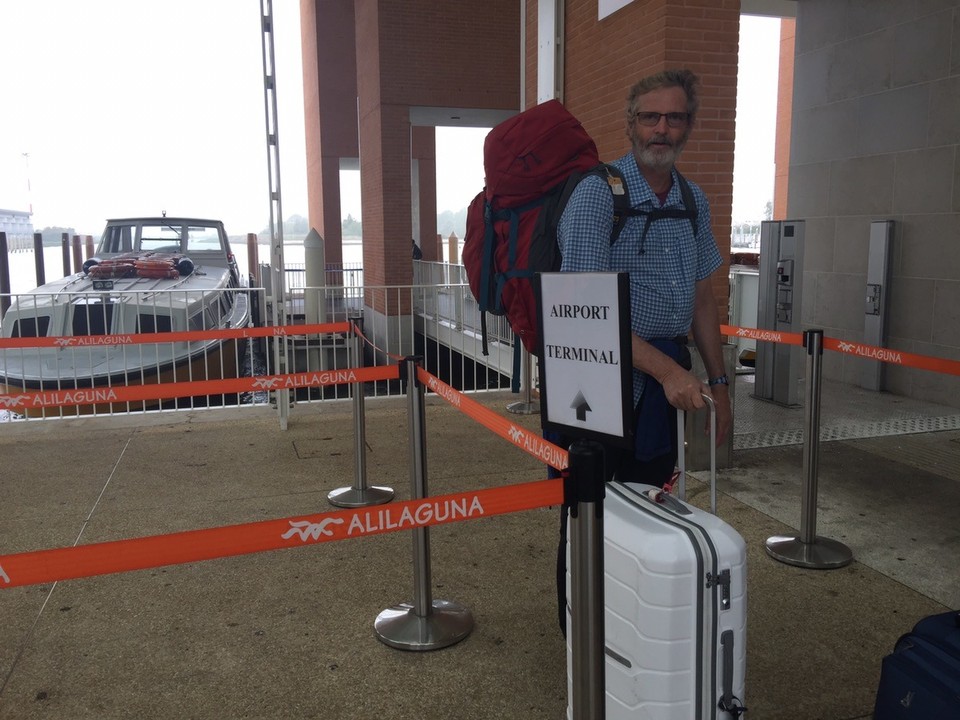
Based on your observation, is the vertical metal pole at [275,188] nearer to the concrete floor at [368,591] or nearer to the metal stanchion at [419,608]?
the concrete floor at [368,591]

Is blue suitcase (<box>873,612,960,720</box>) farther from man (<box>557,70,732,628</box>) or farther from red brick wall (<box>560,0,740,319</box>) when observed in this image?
red brick wall (<box>560,0,740,319</box>)

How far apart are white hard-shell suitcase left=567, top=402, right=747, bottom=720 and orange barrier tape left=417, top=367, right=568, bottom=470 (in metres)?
0.27

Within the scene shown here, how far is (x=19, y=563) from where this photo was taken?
1581 mm

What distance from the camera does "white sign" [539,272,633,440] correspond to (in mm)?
1851

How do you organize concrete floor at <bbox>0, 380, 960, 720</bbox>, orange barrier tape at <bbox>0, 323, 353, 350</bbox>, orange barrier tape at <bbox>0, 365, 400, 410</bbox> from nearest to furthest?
concrete floor at <bbox>0, 380, 960, 720</bbox> < orange barrier tape at <bbox>0, 365, 400, 410</bbox> < orange barrier tape at <bbox>0, 323, 353, 350</bbox>

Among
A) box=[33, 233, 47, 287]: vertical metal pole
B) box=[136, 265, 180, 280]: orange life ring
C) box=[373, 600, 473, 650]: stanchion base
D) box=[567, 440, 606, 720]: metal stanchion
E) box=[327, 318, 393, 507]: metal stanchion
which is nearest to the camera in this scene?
box=[567, 440, 606, 720]: metal stanchion

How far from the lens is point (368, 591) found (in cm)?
358

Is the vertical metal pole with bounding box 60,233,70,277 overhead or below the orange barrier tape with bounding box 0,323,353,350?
overhead

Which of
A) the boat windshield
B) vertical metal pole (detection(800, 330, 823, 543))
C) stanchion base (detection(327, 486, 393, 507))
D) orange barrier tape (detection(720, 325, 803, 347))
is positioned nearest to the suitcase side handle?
vertical metal pole (detection(800, 330, 823, 543))

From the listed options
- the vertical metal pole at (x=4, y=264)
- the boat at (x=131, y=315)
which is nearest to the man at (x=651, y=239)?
the boat at (x=131, y=315)

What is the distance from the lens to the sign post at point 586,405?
68.4 inches

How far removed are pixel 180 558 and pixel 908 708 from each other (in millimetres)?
1777

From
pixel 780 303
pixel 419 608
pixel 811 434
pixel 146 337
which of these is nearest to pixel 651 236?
pixel 419 608

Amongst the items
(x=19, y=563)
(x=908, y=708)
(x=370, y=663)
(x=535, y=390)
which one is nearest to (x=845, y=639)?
(x=908, y=708)
